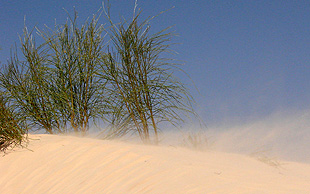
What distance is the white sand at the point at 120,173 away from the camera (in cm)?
299

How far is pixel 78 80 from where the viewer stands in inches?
268

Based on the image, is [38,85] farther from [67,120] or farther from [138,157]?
[138,157]

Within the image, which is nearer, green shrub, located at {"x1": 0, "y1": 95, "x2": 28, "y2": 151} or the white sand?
the white sand

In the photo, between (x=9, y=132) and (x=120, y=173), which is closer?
(x=120, y=173)

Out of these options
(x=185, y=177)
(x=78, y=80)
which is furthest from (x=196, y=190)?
(x=78, y=80)

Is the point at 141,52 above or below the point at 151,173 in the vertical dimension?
above

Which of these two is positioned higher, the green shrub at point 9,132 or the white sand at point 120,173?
the green shrub at point 9,132

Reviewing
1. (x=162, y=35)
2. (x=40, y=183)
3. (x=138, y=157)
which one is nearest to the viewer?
(x=138, y=157)

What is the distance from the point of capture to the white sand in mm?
2994

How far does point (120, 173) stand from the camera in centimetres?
358

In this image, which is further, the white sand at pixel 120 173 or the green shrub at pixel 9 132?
the green shrub at pixel 9 132

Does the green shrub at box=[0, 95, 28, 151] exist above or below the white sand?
above

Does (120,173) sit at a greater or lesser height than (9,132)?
lesser

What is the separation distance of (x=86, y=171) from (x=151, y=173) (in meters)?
0.88
